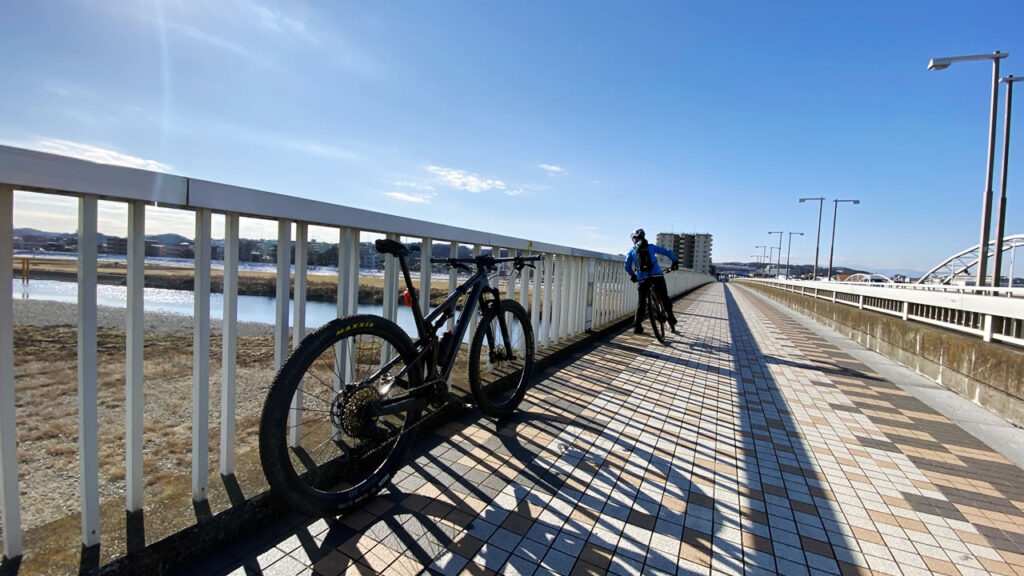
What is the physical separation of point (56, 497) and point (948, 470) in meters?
4.84

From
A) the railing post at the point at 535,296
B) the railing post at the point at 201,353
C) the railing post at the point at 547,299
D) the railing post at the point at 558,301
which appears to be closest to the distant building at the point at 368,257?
the railing post at the point at 201,353

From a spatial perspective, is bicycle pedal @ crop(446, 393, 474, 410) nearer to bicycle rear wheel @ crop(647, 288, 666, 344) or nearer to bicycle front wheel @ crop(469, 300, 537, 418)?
bicycle front wheel @ crop(469, 300, 537, 418)

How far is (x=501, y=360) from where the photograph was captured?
359cm

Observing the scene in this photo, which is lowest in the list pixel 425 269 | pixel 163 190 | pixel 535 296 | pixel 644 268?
pixel 535 296

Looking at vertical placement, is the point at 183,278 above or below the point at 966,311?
above

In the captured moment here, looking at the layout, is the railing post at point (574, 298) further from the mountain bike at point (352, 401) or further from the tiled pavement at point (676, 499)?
the mountain bike at point (352, 401)

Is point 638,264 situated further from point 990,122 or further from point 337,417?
point 990,122

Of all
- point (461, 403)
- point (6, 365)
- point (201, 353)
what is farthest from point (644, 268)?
point (6, 365)

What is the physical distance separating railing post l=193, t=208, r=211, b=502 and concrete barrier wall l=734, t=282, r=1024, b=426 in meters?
Answer: 5.52

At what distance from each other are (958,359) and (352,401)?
5830mm

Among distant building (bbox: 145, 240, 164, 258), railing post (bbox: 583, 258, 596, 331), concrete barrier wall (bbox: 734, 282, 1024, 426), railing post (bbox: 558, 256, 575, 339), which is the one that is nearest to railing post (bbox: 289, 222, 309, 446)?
distant building (bbox: 145, 240, 164, 258)

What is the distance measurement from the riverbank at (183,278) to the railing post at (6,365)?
48 millimetres

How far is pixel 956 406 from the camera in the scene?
4.33 meters

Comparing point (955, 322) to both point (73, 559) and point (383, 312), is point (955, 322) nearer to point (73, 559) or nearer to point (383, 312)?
point (383, 312)
